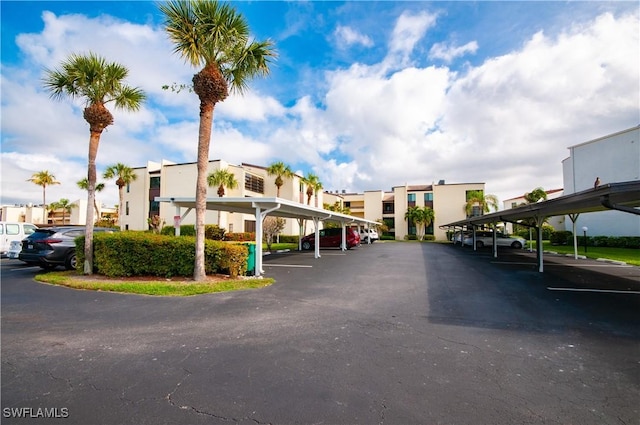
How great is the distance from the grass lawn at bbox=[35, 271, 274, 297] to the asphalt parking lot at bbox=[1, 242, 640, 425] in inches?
25.1

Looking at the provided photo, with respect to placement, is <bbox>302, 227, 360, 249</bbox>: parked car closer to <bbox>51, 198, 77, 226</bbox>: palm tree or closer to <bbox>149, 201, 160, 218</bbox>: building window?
<bbox>149, 201, 160, 218</bbox>: building window

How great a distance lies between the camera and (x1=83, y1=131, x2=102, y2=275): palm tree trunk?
10211 millimetres

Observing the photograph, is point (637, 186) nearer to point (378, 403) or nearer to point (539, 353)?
point (539, 353)

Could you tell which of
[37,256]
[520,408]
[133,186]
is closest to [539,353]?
[520,408]

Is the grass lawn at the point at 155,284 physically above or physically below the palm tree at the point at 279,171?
below

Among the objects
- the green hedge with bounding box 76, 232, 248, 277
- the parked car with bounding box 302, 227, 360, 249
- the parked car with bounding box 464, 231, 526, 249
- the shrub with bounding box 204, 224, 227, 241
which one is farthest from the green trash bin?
the parked car with bounding box 464, 231, 526, 249

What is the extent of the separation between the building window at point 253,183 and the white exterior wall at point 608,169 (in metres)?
31.3

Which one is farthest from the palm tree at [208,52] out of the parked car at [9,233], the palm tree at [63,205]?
the palm tree at [63,205]

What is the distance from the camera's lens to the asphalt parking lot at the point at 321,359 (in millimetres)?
→ 2852

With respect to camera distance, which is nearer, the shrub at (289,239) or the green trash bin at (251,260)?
the green trash bin at (251,260)

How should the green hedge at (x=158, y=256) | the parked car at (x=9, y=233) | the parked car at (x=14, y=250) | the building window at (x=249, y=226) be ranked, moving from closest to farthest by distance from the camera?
the green hedge at (x=158, y=256) < the parked car at (x=14, y=250) < the parked car at (x=9, y=233) < the building window at (x=249, y=226)

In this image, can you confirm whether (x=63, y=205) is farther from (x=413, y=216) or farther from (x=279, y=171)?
(x=413, y=216)

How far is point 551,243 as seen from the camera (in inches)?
1196

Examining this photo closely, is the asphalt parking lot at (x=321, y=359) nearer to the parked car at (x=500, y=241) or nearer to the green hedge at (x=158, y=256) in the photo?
the green hedge at (x=158, y=256)
